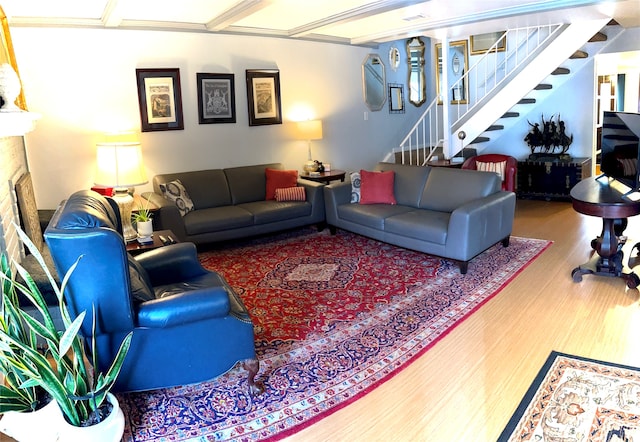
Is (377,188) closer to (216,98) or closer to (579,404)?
(216,98)

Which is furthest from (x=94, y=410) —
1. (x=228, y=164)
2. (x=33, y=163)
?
(x=228, y=164)

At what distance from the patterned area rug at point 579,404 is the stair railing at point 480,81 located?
4.50 metres

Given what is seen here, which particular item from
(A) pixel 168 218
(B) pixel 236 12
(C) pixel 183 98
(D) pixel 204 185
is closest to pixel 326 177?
(D) pixel 204 185

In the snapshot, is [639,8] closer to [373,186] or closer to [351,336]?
[373,186]

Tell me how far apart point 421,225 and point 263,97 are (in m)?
2.88

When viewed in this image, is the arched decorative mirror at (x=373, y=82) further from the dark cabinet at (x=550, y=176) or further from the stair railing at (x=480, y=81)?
the dark cabinet at (x=550, y=176)

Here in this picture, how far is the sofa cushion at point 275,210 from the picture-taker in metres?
5.30

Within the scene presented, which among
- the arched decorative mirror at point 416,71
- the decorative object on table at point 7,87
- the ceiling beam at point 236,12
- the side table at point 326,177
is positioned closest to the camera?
the decorative object on table at point 7,87

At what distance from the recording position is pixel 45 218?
436cm

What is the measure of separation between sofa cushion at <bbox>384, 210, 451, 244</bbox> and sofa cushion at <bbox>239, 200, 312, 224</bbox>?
1142 millimetres

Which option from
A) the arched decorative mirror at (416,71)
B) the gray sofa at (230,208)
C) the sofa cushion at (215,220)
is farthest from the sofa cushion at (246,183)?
the arched decorative mirror at (416,71)

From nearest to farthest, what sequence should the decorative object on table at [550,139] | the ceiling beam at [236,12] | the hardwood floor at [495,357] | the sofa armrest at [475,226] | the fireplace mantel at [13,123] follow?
1. the hardwood floor at [495,357]
2. the fireplace mantel at [13,123]
3. the sofa armrest at [475,226]
4. the ceiling beam at [236,12]
5. the decorative object on table at [550,139]

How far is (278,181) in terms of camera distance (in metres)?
5.84

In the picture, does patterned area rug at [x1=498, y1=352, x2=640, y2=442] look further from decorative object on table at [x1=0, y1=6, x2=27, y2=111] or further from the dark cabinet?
the dark cabinet
